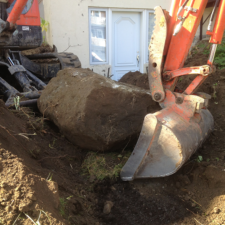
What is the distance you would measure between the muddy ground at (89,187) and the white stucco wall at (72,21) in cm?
457

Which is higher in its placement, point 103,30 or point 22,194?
point 103,30

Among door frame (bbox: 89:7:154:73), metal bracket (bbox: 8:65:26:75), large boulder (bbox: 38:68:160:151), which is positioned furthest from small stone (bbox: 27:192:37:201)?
door frame (bbox: 89:7:154:73)

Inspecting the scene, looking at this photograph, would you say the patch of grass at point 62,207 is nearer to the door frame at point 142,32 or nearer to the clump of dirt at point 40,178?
the clump of dirt at point 40,178

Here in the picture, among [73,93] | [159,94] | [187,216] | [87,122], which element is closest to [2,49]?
[73,93]

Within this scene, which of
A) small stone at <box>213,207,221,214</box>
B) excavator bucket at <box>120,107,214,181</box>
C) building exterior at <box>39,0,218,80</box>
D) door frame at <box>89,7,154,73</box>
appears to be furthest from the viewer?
door frame at <box>89,7,154,73</box>

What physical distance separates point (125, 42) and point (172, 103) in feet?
19.2

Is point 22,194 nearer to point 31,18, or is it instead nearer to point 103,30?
point 31,18

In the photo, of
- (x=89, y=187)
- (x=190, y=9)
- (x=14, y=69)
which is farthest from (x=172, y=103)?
(x=14, y=69)

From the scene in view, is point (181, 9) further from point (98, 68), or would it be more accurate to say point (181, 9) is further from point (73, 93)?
point (98, 68)

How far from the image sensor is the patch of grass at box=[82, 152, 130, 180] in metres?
2.75

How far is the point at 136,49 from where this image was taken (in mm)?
8422

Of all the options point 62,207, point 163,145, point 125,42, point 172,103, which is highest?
point 125,42

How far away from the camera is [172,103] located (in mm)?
2795

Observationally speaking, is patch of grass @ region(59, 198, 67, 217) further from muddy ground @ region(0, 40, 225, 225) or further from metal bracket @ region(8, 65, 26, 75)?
metal bracket @ region(8, 65, 26, 75)
